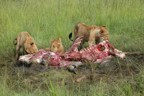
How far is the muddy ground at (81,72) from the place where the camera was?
5.73 m

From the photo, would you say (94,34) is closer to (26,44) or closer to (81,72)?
(81,72)

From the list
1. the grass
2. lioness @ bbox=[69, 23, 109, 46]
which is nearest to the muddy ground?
the grass

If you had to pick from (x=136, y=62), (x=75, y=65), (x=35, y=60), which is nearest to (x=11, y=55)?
(x=35, y=60)

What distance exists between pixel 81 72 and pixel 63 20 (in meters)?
Answer: 3.23

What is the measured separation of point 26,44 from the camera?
7.01 meters

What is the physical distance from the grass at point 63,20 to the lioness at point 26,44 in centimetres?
24

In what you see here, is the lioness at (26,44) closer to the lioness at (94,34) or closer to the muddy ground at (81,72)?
the muddy ground at (81,72)

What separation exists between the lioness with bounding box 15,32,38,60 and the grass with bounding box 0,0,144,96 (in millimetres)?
244

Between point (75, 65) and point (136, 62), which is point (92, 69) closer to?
point (75, 65)

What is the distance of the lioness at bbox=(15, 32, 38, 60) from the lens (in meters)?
6.97

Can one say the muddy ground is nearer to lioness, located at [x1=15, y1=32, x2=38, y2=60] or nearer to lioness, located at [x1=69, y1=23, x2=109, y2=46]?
lioness, located at [x1=15, y1=32, x2=38, y2=60]

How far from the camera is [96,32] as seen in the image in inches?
269

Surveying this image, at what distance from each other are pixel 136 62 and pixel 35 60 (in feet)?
5.08

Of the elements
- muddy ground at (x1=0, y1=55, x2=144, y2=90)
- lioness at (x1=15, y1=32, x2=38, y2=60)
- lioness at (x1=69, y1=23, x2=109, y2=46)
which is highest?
lioness at (x1=69, y1=23, x2=109, y2=46)
